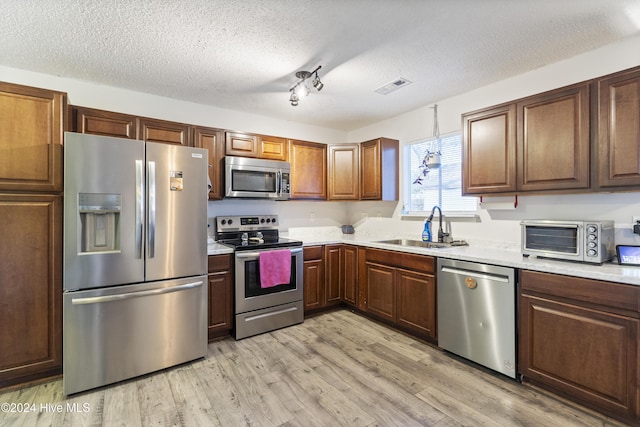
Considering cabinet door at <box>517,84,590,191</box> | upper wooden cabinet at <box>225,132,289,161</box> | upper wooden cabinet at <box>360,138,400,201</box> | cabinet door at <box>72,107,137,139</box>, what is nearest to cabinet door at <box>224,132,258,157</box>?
upper wooden cabinet at <box>225,132,289,161</box>

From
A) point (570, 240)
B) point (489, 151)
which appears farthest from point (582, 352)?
point (489, 151)

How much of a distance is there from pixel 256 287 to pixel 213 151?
1515 mm

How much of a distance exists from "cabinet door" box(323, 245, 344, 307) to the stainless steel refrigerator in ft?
4.98

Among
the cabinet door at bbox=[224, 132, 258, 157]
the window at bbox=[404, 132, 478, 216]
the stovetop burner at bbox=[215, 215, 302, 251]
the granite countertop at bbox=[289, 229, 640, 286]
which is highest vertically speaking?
the cabinet door at bbox=[224, 132, 258, 157]

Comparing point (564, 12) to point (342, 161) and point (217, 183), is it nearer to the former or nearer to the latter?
point (342, 161)

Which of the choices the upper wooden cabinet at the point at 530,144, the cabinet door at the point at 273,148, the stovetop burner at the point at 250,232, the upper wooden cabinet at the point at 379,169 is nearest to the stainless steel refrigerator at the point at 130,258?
the stovetop burner at the point at 250,232

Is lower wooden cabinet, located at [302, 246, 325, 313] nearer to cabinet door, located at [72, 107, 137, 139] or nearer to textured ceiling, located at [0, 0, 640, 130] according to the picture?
textured ceiling, located at [0, 0, 640, 130]

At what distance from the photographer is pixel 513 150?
8.00 ft

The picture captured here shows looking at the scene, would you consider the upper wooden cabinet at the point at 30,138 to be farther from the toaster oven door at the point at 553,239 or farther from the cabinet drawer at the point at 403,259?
the toaster oven door at the point at 553,239

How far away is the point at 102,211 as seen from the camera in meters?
2.14

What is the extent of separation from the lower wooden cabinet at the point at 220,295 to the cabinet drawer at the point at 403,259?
1527 mm

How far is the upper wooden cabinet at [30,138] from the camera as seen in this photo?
6.74 ft

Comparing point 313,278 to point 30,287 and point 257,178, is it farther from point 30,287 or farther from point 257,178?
point 30,287

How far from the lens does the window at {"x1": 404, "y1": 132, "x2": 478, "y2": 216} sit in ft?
10.6
